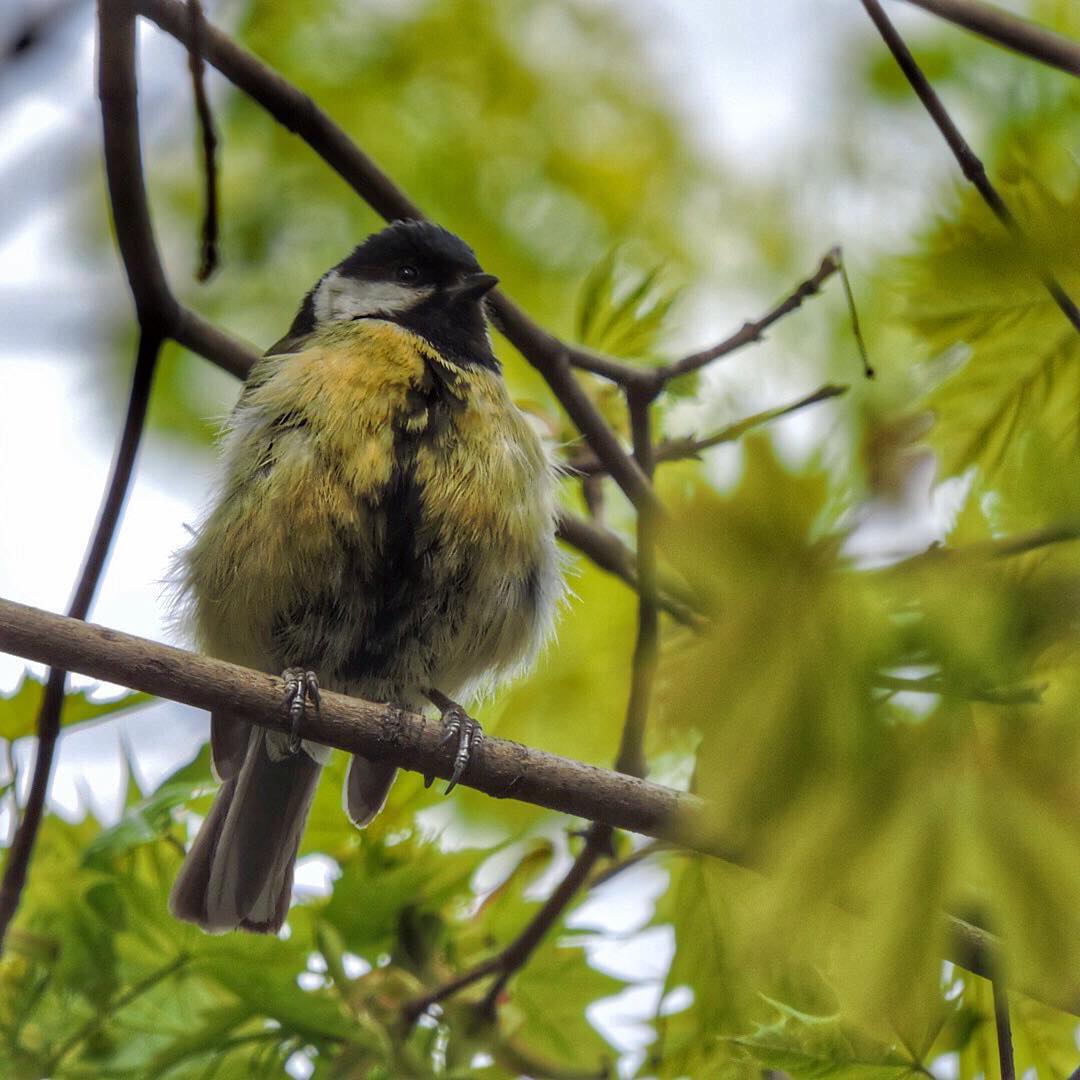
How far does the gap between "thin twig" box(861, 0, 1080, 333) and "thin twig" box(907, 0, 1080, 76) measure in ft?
0.23

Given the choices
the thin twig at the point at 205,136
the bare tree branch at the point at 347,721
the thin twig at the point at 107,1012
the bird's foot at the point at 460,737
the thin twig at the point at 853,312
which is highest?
the thin twig at the point at 205,136

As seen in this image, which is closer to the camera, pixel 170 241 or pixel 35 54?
pixel 35 54

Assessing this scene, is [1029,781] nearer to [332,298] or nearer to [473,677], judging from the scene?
[473,677]

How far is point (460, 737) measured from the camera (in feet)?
9.67

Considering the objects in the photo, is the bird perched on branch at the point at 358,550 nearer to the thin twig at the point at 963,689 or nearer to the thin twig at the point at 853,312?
the thin twig at the point at 853,312

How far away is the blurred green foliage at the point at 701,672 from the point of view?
3.04ft

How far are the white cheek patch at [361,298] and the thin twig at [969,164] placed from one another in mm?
2153

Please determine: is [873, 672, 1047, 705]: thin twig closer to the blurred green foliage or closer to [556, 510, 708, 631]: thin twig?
the blurred green foliage

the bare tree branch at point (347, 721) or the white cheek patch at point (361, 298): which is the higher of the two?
the white cheek patch at point (361, 298)

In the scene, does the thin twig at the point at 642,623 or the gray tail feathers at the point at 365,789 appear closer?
the thin twig at the point at 642,623

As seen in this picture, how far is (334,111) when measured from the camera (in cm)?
424

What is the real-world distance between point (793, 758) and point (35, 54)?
4.92 feet

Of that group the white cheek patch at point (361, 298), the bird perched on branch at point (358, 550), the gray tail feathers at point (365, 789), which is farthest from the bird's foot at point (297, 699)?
the white cheek patch at point (361, 298)

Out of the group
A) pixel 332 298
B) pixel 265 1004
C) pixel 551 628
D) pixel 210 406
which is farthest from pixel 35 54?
pixel 210 406
